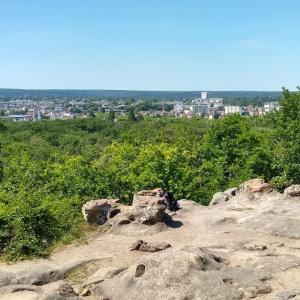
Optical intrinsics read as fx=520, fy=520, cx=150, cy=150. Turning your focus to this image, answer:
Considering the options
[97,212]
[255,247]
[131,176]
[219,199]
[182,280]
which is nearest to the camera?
[182,280]

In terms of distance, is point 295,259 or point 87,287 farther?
point 295,259

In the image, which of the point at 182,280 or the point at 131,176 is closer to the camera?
the point at 182,280

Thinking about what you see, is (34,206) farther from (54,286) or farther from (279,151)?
(279,151)

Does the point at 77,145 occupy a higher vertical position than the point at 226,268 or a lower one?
lower

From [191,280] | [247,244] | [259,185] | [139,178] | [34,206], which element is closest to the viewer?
[191,280]

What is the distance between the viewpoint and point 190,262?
16.0 meters

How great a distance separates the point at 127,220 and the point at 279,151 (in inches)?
783

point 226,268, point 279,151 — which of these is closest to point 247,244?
point 226,268

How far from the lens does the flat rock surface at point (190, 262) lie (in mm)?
15312

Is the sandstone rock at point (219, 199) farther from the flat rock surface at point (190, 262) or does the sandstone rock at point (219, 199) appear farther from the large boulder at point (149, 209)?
the large boulder at point (149, 209)

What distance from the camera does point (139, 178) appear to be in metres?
33.4

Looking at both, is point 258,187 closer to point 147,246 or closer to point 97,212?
point 97,212

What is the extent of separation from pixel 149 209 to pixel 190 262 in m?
7.60

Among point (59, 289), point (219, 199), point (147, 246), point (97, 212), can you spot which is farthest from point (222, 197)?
point (59, 289)
